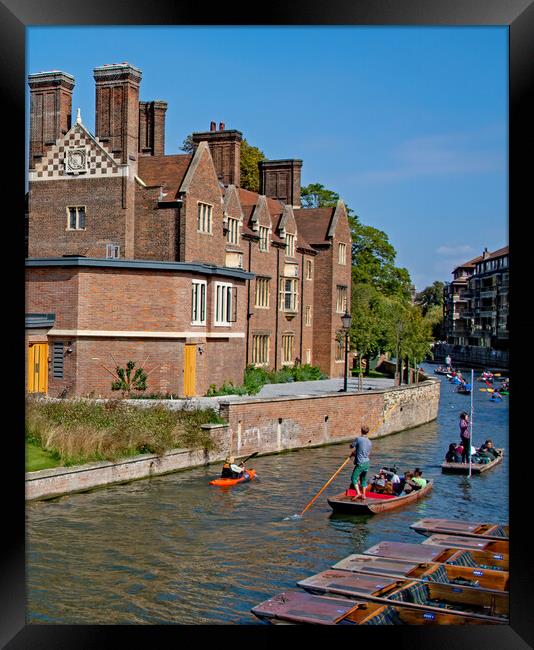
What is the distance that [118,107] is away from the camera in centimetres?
3444

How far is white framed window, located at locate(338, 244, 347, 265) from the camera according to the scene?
5219 centimetres

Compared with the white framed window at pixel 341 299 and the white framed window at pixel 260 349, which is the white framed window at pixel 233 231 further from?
the white framed window at pixel 341 299

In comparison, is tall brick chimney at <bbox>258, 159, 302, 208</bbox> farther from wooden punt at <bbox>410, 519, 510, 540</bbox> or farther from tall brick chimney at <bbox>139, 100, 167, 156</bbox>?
wooden punt at <bbox>410, 519, 510, 540</bbox>

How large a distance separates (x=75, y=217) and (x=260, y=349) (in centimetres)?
1267

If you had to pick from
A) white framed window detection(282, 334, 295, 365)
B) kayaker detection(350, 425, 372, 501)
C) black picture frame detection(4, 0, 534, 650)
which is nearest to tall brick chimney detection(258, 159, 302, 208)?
white framed window detection(282, 334, 295, 365)

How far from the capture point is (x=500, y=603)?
Answer: 42.1 feet

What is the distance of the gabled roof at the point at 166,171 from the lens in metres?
35.4

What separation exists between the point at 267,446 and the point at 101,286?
797 centimetres

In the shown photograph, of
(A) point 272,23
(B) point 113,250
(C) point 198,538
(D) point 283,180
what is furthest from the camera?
(D) point 283,180

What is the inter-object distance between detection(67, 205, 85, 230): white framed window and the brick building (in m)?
0.08

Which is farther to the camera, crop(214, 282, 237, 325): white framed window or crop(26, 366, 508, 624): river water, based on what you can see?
crop(214, 282, 237, 325): white framed window

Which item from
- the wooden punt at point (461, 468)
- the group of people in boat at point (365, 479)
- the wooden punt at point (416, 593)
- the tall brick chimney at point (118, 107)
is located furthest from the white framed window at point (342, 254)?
the wooden punt at point (416, 593)

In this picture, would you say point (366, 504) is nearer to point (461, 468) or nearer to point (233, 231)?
point (461, 468)

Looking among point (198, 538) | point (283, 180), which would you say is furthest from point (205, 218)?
point (198, 538)
